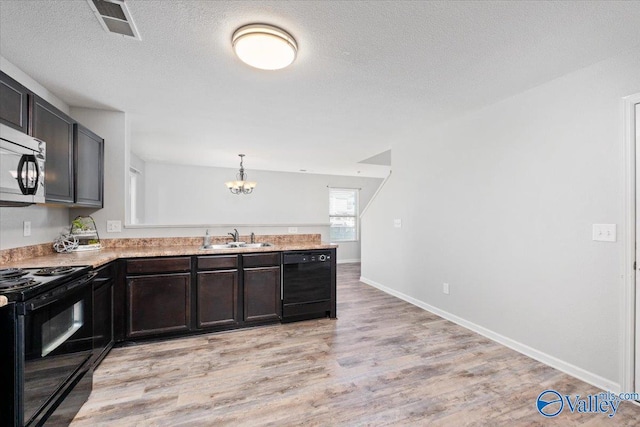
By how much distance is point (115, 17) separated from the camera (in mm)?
1739

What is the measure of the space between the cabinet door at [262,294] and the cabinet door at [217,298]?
0.13 m

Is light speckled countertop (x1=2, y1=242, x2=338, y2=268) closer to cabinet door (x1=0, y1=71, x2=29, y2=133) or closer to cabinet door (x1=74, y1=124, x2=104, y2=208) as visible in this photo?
cabinet door (x1=74, y1=124, x2=104, y2=208)

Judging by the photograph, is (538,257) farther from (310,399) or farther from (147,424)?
(147,424)

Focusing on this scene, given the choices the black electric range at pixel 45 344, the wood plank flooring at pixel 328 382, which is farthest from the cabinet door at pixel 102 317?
the black electric range at pixel 45 344

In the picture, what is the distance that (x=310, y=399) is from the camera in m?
1.97

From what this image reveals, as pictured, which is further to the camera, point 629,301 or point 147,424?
point 629,301

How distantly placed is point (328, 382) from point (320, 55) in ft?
7.88

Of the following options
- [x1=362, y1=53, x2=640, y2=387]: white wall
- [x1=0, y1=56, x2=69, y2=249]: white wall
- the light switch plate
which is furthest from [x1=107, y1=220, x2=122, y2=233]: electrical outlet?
the light switch plate

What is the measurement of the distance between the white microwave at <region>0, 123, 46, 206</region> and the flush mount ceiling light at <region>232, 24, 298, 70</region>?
1460mm

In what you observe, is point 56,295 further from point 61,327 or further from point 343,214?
point 343,214

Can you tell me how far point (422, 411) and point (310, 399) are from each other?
2.37 feet

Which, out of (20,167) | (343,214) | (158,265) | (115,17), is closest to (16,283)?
(20,167)

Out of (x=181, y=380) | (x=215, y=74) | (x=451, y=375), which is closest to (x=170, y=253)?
(x=181, y=380)

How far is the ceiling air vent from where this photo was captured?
162 centimetres
